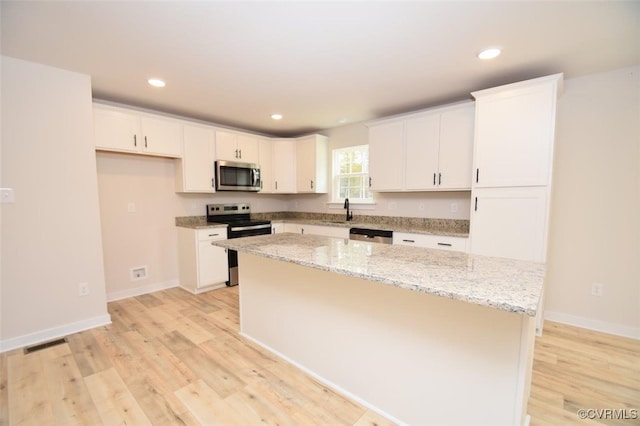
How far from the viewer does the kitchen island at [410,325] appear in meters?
1.19

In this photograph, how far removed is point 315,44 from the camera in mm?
2045

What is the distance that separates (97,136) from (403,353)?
11.5ft

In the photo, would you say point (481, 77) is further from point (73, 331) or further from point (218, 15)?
point (73, 331)

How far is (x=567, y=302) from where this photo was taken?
2773mm

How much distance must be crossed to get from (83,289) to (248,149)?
8.69 feet

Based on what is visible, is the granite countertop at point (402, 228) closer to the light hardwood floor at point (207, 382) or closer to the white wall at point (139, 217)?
the light hardwood floor at point (207, 382)

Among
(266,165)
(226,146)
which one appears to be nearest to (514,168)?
(266,165)

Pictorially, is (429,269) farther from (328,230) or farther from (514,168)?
(328,230)

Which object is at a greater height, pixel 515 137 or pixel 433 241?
pixel 515 137

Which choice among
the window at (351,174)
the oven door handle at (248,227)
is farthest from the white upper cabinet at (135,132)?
the window at (351,174)

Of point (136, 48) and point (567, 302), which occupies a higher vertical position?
point (136, 48)

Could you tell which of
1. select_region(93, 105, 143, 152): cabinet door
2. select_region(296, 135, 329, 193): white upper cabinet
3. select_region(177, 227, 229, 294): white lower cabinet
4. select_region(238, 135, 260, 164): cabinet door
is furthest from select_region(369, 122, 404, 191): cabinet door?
select_region(93, 105, 143, 152): cabinet door

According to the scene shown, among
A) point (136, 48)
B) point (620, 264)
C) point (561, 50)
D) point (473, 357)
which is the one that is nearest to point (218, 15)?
point (136, 48)

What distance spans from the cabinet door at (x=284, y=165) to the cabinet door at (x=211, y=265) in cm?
147
